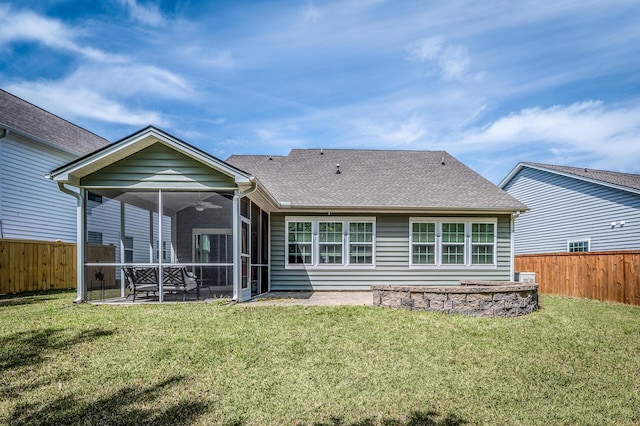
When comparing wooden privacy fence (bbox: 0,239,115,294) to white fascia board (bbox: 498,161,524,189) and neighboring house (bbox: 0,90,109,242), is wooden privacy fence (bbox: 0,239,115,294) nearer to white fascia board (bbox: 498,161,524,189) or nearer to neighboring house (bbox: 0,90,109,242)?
neighboring house (bbox: 0,90,109,242)

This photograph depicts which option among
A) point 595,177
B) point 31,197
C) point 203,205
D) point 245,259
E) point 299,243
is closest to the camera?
point 245,259

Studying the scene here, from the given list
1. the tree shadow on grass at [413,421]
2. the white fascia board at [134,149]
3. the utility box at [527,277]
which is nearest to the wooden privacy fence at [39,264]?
the white fascia board at [134,149]

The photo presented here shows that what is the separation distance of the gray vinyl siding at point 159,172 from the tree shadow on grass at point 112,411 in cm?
553

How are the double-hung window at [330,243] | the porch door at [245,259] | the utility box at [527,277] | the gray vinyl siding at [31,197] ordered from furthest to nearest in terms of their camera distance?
the gray vinyl siding at [31,197], the utility box at [527,277], the double-hung window at [330,243], the porch door at [245,259]

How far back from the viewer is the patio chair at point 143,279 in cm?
965

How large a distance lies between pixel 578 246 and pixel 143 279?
1728 cm

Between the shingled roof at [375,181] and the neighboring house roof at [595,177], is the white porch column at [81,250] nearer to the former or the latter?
the shingled roof at [375,181]

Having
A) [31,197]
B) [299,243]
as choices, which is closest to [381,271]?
[299,243]

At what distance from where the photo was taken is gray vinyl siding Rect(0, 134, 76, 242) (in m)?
13.9

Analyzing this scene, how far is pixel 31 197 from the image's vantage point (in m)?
14.9

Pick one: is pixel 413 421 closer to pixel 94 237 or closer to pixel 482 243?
pixel 482 243

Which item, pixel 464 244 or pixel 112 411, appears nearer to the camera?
pixel 112 411

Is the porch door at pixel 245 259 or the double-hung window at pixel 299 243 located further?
the double-hung window at pixel 299 243

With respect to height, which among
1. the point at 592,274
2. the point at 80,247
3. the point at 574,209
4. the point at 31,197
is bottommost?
the point at 592,274
